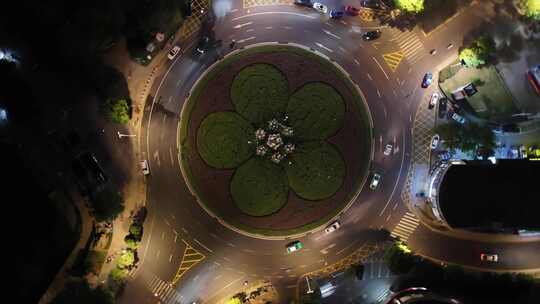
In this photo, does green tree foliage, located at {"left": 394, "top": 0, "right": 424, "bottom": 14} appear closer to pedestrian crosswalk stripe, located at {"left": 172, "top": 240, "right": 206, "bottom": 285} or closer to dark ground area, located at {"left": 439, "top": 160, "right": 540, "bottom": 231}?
dark ground area, located at {"left": 439, "top": 160, "right": 540, "bottom": 231}

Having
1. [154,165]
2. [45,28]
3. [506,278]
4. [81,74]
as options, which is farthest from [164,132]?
[506,278]

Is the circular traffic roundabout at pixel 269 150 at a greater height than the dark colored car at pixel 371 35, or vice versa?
the dark colored car at pixel 371 35

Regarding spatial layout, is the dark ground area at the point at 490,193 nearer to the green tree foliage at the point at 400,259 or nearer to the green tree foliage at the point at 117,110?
the green tree foliage at the point at 400,259

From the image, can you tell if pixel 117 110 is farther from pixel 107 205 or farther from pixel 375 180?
pixel 375 180

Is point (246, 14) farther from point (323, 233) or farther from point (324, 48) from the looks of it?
point (323, 233)

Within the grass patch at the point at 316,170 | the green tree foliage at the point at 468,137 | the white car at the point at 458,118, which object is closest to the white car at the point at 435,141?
the green tree foliage at the point at 468,137

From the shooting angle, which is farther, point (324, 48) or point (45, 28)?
point (324, 48)
